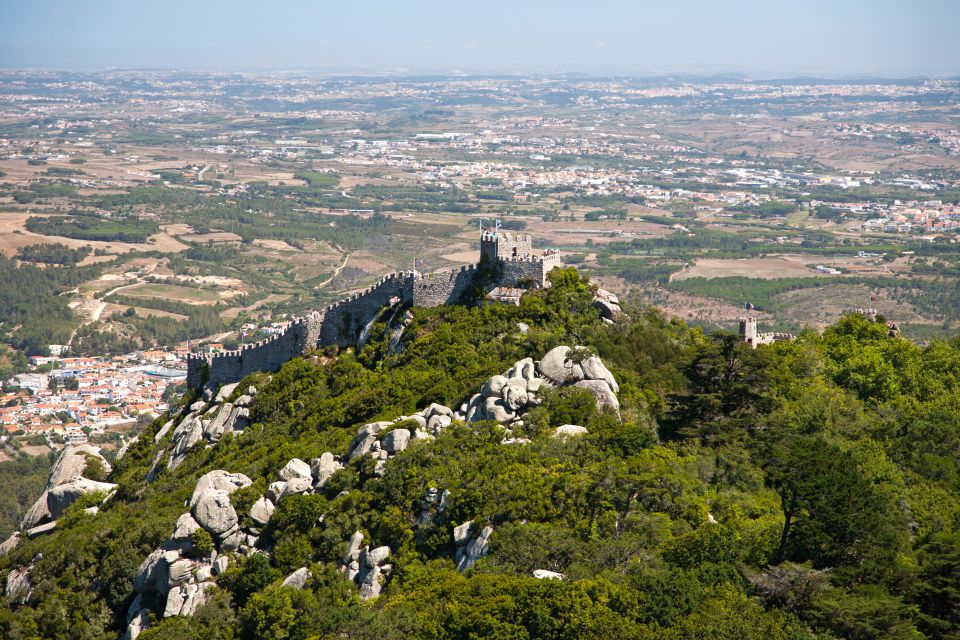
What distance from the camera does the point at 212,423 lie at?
46562 mm

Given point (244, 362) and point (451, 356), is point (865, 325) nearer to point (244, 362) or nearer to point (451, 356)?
point (451, 356)

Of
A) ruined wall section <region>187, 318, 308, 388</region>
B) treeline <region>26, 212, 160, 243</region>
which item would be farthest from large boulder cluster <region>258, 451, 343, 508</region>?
treeline <region>26, 212, 160, 243</region>

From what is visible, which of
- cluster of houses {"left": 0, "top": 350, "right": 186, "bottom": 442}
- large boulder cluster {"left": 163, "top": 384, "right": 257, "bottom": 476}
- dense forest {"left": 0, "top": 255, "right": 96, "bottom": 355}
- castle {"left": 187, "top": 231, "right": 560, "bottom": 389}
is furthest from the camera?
dense forest {"left": 0, "top": 255, "right": 96, "bottom": 355}

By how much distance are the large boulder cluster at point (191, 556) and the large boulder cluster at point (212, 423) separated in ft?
39.1

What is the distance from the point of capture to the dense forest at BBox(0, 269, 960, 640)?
24109 millimetres

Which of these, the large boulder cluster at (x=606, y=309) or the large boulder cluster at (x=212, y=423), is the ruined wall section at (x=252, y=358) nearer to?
the large boulder cluster at (x=212, y=423)

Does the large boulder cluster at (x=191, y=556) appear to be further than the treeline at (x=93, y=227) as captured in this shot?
No

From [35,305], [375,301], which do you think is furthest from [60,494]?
[35,305]

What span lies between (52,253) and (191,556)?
415ft

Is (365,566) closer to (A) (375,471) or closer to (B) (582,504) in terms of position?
(A) (375,471)

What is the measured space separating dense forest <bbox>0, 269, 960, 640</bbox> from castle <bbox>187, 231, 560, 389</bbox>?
1.12 meters

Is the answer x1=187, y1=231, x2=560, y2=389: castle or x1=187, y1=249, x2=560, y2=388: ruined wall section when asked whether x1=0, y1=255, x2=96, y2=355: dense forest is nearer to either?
x1=187, y1=249, x2=560, y2=388: ruined wall section

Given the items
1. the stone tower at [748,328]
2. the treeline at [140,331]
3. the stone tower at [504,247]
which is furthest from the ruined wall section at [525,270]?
the treeline at [140,331]

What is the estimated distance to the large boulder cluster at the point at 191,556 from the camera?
104ft
